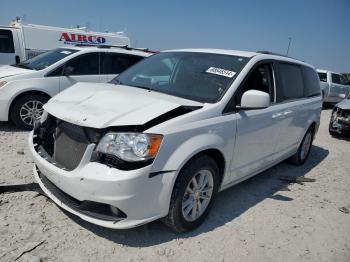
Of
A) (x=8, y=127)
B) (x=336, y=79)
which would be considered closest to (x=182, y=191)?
(x=8, y=127)

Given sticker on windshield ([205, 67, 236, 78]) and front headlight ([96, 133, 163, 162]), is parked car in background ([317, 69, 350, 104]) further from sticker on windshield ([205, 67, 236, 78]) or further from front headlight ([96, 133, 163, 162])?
front headlight ([96, 133, 163, 162])

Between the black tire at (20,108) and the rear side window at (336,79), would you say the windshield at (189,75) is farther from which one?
the rear side window at (336,79)

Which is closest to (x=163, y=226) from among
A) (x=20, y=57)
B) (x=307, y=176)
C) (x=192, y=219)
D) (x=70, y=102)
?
(x=192, y=219)

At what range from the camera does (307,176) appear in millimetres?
5656

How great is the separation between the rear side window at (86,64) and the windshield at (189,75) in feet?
9.12

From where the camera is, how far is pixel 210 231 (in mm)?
3439

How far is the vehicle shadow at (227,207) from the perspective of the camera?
3141 millimetres

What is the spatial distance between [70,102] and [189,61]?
5.17ft

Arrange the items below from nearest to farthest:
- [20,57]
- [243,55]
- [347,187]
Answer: [243,55], [347,187], [20,57]

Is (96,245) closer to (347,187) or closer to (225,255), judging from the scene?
(225,255)

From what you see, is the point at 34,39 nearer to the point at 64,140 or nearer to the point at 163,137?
the point at 64,140

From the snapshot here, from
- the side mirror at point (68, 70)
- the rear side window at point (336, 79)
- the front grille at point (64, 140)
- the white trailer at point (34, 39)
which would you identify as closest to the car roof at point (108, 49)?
the side mirror at point (68, 70)

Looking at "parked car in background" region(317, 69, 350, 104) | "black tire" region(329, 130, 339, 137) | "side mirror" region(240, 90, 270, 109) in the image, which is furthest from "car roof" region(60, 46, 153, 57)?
"parked car in background" region(317, 69, 350, 104)

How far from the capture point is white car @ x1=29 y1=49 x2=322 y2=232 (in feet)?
8.92
